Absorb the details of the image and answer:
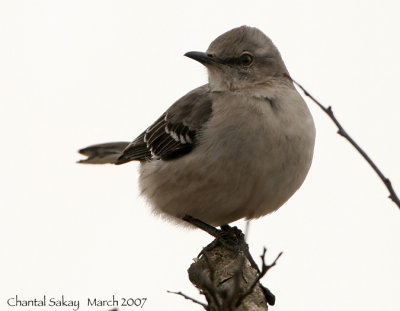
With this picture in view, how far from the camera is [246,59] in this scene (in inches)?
288

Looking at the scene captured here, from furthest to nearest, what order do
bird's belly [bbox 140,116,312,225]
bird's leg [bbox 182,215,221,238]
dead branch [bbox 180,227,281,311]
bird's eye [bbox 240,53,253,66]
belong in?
bird's eye [bbox 240,53,253,66] < bird's leg [bbox 182,215,221,238] < bird's belly [bbox 140,116,312,225] < dead branch [bbox 180,227,281,311]

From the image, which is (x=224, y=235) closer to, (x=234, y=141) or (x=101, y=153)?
(x=234, y=141)

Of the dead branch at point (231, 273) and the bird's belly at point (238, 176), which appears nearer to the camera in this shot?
the dead branch at point (231, 273)

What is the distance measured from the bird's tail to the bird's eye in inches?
117

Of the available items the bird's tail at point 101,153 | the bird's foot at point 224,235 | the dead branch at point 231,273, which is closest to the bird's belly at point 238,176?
the bird's foot at point 224,235

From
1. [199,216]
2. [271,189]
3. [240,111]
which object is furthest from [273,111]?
[199,216]

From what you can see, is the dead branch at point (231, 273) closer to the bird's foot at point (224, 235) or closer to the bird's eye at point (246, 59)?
the bird's foot at point (224, 235)

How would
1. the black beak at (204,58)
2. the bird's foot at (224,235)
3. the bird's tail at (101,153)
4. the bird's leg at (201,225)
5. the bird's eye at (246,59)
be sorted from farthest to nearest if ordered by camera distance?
1. the bird's tail at (101,153)
2. the bird's eye at (246,59)
3. the black beak at (204,58)
4. the bird's leg at (201,225)
5. the bird's foot at (224,235)

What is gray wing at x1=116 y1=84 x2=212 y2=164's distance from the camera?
7.20 m

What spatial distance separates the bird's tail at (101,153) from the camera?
9.51 meters

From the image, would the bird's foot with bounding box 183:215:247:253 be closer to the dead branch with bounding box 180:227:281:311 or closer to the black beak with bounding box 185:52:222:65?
the dead branch with bounding box 180:227:281:311

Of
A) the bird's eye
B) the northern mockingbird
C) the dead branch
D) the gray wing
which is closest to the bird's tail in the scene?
the gray wing

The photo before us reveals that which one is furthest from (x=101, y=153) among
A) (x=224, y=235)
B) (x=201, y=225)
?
(x=224, y=235)

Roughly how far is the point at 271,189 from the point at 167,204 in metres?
1.40
